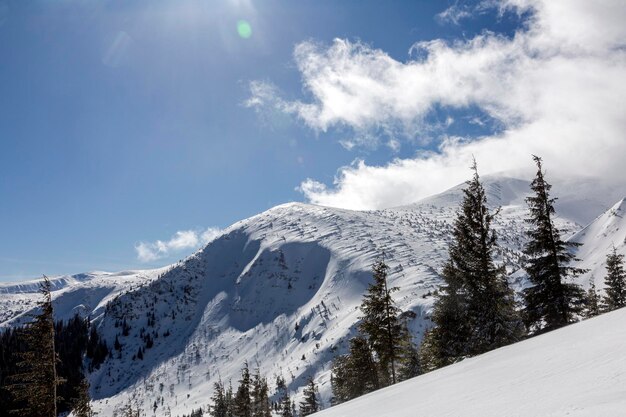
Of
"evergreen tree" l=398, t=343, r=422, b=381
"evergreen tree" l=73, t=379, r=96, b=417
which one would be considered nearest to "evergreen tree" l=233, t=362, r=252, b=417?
"evergreen tree" l=73, t=379, r=96, b=417

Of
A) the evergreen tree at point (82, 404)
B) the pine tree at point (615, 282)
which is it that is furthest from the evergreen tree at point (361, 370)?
the evergreen tree at point (82, 404)

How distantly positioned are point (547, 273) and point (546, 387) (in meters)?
22.3

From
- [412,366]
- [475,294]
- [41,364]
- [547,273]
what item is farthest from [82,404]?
[547,273]

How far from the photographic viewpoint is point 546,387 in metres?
6.81

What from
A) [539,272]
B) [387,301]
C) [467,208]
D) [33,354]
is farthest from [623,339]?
[33,354]

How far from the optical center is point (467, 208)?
2623cm

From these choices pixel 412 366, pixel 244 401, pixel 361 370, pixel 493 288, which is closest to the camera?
pixel 493 288

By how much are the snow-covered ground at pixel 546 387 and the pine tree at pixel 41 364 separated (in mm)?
25187

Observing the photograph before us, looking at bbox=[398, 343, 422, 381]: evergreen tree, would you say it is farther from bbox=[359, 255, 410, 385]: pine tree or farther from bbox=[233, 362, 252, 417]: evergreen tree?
bbox=[233, 362, 252, 417]: evergreen tree

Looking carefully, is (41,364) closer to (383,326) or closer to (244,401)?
(383,326)

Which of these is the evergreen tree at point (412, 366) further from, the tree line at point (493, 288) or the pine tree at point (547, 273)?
the pine tree at point (547, 273)

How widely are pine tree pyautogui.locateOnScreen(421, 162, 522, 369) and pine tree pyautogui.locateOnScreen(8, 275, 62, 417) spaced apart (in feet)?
88.5

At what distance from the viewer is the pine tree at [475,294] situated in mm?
24859

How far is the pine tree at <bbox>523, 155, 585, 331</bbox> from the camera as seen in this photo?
83.4 feet
